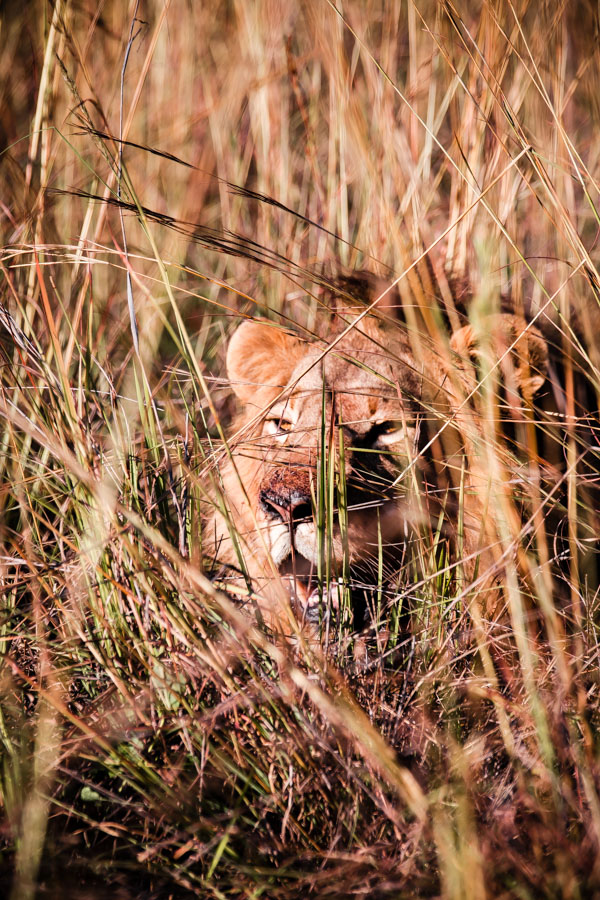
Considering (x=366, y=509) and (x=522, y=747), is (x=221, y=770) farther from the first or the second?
Result: (x=366, y=509)

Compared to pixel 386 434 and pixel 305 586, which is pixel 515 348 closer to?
pixel 386 434

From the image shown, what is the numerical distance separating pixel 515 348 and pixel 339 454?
0.84 meters

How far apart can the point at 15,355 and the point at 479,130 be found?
2387 millimetres

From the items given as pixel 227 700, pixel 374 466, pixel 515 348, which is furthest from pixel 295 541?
pixel 515 348

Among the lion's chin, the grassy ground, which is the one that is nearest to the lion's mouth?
the lion's chin

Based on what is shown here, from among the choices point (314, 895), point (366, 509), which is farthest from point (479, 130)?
point (314, 895)

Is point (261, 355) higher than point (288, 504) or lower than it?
higher

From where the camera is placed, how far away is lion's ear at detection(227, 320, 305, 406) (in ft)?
10.8

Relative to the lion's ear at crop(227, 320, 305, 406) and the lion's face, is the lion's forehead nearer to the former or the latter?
the lion's face

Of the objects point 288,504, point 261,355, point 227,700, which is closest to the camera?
point 227,700

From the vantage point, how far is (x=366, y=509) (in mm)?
2529

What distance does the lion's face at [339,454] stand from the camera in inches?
89.9

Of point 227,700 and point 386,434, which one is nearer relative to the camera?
point 227,700

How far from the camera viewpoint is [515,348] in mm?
2676
